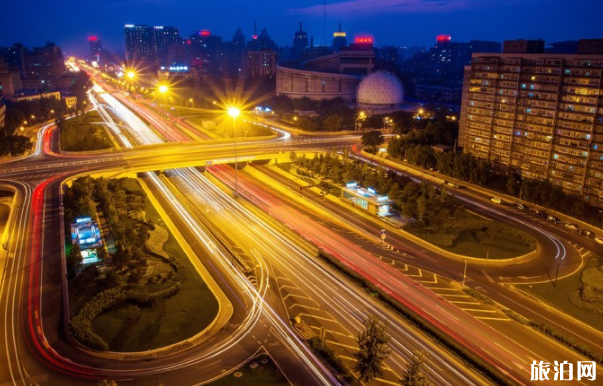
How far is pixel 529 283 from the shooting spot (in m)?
37.8

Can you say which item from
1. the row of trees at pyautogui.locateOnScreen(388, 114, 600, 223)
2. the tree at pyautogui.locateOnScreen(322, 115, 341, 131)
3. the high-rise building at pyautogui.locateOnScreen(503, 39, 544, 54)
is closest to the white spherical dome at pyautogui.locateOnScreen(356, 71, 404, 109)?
the tree at pyautogui.locateOnScreen(322, 115, 341, 131)

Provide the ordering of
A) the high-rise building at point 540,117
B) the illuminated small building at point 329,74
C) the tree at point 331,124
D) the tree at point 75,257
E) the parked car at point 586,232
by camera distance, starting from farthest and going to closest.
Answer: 1. the illuminated small building at point 329,74
2. the tree at point 331,124
3. the high-rise building at point 540,117
4. the parked car at point 586,232
5. the tree at point 75,257

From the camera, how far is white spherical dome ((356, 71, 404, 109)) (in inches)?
4811

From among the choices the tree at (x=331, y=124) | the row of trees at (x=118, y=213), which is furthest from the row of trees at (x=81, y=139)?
the tree at (x=331, y=124)

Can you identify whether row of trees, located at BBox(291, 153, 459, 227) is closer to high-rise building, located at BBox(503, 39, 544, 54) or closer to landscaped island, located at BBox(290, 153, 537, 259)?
landscaped island, located at BBox(290, 153, 537, 259)

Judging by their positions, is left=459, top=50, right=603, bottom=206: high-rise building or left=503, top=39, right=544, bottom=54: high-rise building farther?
Answer: left=503, top=39, right=544, bottom=54: high-rise building

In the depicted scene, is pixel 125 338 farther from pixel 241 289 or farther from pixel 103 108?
pixel 103 108

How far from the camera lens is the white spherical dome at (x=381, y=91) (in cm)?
12219

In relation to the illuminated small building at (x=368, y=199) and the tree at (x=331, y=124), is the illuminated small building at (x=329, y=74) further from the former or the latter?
the illuminated small building at (x=368, y=199)

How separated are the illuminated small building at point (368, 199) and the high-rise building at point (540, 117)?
A: 23394 millimetres

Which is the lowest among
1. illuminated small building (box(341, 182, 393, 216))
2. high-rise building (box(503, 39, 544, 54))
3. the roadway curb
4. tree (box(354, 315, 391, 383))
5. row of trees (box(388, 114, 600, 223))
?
the roadway curb

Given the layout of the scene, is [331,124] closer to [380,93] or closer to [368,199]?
[380,93]

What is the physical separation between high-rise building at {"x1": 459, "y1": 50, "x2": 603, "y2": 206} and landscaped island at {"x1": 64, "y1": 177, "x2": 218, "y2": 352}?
47862 mm

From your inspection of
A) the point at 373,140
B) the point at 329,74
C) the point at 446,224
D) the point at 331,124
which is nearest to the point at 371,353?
the point at 446,224
